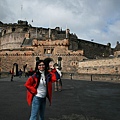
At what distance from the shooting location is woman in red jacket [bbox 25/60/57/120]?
3.47m

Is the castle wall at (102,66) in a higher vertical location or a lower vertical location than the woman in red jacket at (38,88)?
Answer: higher

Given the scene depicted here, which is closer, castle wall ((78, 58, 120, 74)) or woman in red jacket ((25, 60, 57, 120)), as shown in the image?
woman in red jacket ((25, 60, 57, 120))

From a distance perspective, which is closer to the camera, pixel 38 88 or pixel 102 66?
pixel 38 88

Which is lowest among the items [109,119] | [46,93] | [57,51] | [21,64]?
[109,119]

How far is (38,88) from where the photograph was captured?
356cm

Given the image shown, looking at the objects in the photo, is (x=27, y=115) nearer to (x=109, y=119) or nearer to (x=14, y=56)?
(x=109, y=119)

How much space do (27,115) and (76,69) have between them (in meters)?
33.6

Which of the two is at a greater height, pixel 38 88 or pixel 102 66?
pixel 102 66

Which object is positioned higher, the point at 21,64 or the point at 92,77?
the point at 21,64

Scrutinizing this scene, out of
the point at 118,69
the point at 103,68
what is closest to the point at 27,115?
the point at 118,69

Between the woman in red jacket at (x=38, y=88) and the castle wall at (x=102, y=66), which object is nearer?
the woman in red jacket at (x=38, y=88)

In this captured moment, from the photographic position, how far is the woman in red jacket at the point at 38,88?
3.47m

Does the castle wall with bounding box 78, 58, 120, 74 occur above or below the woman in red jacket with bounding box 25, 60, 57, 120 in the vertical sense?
above

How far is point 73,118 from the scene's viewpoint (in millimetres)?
4367
